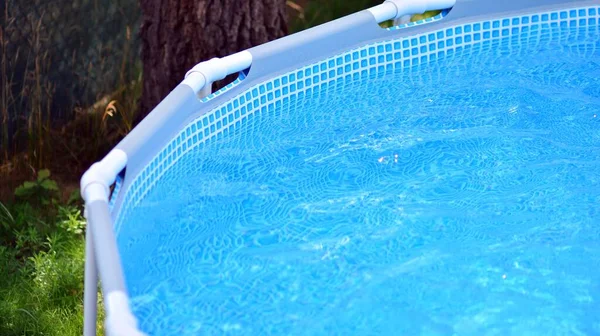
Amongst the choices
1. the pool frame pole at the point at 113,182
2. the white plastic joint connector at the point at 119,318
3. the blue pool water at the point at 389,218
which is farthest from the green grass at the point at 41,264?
A: the white plastic joint connector at the point at 119,318

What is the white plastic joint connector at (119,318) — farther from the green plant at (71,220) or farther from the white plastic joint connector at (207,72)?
the green plant at (71,220)

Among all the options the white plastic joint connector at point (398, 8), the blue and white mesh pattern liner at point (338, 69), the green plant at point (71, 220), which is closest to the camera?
the blue and white mesh pattern liner at point (338, 69)

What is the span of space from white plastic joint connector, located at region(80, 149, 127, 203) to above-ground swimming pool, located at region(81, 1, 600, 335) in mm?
97

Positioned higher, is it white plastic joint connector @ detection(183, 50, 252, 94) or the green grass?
white plastic joint connector @ detection(183, 50, 252, 94)

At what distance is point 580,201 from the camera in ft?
9.04

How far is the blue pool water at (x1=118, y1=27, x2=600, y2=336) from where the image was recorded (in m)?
2.26

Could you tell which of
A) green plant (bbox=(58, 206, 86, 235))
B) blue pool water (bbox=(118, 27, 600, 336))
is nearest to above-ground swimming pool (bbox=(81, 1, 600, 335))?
blue pool water (bbox=(118, 27, 600, 336))

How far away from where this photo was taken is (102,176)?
2096mm

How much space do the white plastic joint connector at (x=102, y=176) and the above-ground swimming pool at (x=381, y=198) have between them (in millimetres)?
97

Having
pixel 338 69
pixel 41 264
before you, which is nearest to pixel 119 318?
pixel 41 264

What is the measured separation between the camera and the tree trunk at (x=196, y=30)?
341 centimetres

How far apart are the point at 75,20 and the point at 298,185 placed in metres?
1.63

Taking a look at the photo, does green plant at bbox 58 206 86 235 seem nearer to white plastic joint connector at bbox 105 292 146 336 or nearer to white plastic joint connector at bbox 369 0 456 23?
white plastic joint connector at bbox 369 0 456 23

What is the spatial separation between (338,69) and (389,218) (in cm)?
94
